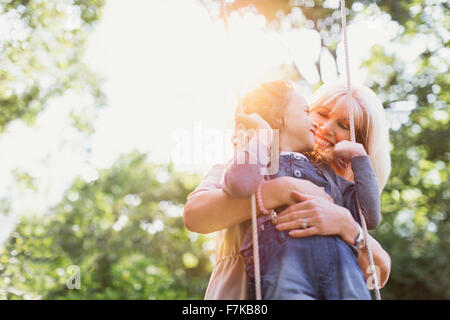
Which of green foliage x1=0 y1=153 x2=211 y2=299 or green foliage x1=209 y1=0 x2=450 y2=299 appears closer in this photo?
green foliage x1=0 y1=153 x2=211 y2=299

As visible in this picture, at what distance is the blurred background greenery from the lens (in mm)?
6353

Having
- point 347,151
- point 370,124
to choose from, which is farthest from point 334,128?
point 347,151

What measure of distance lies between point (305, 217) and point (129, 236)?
7690 millimetres

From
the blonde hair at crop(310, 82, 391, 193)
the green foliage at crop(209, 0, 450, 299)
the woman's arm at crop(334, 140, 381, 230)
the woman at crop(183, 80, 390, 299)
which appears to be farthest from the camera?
the green foliage at crop(209, 0, 450, 299)

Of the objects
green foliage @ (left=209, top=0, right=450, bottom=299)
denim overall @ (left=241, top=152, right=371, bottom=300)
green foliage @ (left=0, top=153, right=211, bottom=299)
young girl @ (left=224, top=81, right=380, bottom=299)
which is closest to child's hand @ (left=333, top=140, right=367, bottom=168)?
young girl @ (left=224, top=81, right=380, bottom=299)

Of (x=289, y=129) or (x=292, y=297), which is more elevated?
(x=289, y=129)

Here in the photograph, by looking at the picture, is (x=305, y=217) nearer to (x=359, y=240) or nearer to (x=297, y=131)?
(x=359, y=240)

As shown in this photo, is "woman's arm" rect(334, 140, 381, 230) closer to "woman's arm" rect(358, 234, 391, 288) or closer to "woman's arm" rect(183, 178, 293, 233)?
"woman's arm" rect(358, 234, 391, 288)

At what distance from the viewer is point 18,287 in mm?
3051

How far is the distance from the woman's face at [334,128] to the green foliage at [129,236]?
4.49 meters

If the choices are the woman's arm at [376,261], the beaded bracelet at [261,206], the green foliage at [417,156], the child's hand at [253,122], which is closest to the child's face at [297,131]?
the child's hand at [253,122]

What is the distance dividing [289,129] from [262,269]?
0.46 m

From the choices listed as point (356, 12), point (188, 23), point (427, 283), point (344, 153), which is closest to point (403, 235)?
point (427, 283)

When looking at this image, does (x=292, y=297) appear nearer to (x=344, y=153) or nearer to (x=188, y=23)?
(x=344, y=153)
